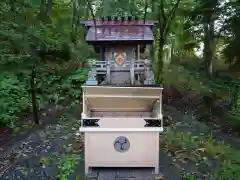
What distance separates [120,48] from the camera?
8.04m

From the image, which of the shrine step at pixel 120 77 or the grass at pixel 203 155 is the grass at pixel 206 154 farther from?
the shrine step at pixel 120 77

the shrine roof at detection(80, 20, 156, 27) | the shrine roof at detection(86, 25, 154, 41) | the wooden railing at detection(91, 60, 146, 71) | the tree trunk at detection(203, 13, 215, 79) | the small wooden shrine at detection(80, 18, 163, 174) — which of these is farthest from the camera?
the tree trunk at detection(203, 13, 215, 79)

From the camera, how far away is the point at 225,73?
44.7 ft

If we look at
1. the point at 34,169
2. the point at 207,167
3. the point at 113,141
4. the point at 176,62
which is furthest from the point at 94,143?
the point at 176,62

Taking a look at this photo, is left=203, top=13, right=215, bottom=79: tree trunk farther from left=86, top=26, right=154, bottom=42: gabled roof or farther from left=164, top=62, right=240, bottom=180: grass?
left=86, top=26, right=154, bottom=42: gabled roof

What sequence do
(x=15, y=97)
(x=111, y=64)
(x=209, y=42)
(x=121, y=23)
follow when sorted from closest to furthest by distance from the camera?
(x=111, y=64) < (x=121, y=23) < (x=15, y=97) < (x=209, y=42)

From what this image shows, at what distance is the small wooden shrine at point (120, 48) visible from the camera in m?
7.66

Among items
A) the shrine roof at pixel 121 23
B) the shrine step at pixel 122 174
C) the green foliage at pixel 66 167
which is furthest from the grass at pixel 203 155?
the shrine roof at pixel 121 23

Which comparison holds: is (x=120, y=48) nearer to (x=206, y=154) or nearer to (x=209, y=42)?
(x=206, y=154)

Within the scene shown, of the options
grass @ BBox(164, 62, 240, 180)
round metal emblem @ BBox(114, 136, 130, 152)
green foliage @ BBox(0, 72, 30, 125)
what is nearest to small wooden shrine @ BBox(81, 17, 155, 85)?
round metal emblem @ BBox(114, 136, 130, 152)

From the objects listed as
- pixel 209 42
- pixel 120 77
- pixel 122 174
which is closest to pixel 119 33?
pixel 120 77

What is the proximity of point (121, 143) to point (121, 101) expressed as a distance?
101 centimetres

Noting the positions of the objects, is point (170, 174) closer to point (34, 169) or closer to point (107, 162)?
point (107, 162)

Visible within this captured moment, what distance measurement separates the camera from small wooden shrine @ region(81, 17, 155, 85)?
7664 millimetres
